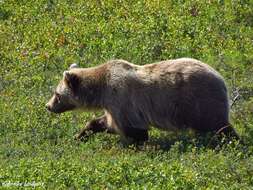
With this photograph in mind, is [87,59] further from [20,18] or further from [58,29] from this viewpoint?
[20,18]

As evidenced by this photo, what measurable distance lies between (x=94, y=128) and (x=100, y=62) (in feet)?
10.2

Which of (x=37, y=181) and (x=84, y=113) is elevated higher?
(x=37, y=181)

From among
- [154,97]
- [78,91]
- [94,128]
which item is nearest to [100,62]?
[78,91]

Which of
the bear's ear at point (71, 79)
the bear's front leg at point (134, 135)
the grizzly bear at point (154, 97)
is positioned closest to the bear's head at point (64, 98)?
the bear's ear at point (71, 79)

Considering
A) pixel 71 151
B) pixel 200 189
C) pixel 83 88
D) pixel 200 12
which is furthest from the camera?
pixel 200 12

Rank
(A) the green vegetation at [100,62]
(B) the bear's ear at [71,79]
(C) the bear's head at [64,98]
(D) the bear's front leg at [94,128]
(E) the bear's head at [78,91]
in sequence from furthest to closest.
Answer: (C) the bear's head at [64,98] → (B) the bear's ear at [71,79] → (E) the bear's head at [78,91] → (D) the bear's front leg at [94,128] → (A) the green vegetation at [100,62]

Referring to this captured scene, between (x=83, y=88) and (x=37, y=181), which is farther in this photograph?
(x=83, y=88)

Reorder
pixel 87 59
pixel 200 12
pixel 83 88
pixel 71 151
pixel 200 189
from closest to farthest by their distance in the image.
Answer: pixel 200 189, pixel 71 151, pixel 83 88, pixel 87 59, pixel 200 12

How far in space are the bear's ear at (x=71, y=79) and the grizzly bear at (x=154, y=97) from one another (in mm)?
16

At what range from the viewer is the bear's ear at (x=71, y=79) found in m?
13.8

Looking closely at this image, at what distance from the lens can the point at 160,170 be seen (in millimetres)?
10523

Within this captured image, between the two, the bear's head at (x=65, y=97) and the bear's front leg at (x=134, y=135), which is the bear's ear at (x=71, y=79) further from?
the bear's front leg at (x=134, y=135)

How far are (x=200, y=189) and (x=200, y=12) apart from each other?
26.7 ft

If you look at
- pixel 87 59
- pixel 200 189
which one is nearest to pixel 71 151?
pixel 200 189
